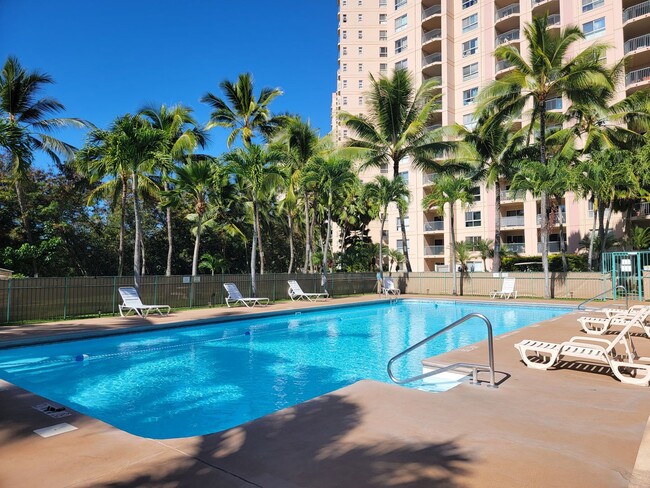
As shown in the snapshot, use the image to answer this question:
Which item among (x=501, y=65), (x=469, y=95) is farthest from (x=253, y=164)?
(x=501, y=65)

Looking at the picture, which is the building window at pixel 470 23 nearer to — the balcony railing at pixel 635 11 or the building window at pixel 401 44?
the building window at pixel 401 44

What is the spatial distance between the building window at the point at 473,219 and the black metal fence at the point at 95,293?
77.6ft

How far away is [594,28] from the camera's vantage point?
33.7 m

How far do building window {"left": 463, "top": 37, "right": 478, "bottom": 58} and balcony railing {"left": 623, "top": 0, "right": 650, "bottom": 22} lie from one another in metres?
11.7

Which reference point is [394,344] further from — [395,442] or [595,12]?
[595,12]

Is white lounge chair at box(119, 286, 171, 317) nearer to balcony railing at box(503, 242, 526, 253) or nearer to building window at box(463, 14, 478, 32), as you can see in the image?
balcony railing at box(503, 242, 526, 253)

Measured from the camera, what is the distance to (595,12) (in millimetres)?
33406

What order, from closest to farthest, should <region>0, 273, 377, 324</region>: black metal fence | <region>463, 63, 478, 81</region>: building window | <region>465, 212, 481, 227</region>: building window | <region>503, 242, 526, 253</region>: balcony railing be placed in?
<region>0, 273, 377, 324</region>: black metal fence, <region>503, 242, 526, 253</region>: balcony railing, <region>465, 212, 481, 227</region>: building window, <region>463, 63, 478, 81</region>: building window

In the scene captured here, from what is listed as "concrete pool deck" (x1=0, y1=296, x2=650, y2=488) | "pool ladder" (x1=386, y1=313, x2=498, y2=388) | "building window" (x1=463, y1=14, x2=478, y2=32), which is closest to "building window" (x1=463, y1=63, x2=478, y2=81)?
"building window" (x1=463, y1=14, x2=478, y2=32)

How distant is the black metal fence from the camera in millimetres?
13447

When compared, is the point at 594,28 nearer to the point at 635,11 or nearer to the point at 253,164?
the point at 635,11

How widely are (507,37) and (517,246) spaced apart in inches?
746

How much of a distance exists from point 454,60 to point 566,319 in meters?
35.6

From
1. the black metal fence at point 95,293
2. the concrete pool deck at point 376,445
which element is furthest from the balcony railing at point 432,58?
the concrete pool deck at point 376,445
